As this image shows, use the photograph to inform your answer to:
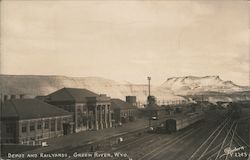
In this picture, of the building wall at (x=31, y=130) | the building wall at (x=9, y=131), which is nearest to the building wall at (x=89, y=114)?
the building wall at (x=31, y=130)

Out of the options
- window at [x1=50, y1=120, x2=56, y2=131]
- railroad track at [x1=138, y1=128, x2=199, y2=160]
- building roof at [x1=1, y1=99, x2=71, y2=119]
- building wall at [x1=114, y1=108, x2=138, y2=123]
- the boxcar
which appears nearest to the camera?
railroad track at [x1=138, y1=128, x2=199, y2=160]

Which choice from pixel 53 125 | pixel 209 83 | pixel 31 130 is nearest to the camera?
pixel 31 130

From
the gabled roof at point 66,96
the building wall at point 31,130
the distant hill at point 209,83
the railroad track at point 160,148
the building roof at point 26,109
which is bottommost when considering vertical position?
the railroad track at point 160,148

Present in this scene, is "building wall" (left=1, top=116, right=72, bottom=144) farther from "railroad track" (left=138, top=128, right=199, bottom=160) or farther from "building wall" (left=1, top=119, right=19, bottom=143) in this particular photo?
"railroad track" (left=138, top=128, right=199, bottom=160)

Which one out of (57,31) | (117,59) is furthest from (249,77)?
(57,31)

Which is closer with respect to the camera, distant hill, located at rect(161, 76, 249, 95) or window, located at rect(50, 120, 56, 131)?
distant hill, located at rect(161, 76, 249, 95)

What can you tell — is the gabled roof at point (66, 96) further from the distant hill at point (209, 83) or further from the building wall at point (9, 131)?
the building wall at point (9, 131)

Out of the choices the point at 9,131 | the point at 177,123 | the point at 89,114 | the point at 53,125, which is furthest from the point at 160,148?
the point at 89,114

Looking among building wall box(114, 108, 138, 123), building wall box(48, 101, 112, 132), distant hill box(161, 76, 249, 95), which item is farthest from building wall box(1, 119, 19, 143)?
building wall box(114, 108, 138, 123)

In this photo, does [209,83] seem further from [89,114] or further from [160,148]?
[160,148]
